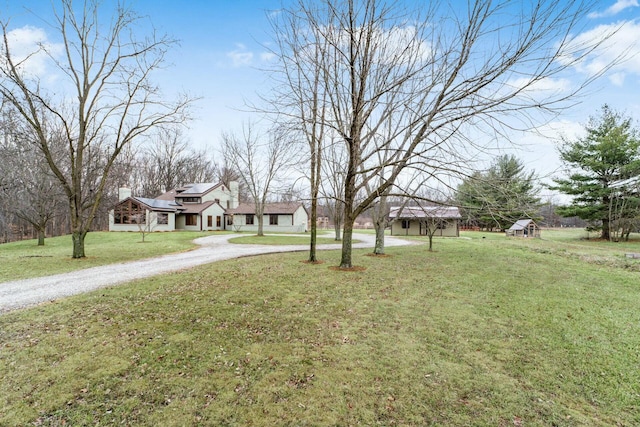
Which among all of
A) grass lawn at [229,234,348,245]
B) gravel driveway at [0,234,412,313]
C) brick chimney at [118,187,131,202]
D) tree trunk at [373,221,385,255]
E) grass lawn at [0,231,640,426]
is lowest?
grass lawn at [0,231,640,426]

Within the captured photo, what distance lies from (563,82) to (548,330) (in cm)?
481

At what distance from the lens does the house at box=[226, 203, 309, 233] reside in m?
33.8

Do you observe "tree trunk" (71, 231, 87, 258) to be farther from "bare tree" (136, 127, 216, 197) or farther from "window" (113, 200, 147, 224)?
"bare tree" (136, 127, 216, 197)

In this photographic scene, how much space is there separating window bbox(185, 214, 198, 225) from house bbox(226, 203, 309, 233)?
4295 mm

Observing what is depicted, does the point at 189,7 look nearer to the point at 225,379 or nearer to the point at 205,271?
the point at 205,271

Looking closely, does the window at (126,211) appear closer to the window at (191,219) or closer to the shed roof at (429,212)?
the window at (191,219)

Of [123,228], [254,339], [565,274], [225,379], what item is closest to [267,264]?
[254,339]

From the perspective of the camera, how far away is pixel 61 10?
1045cm

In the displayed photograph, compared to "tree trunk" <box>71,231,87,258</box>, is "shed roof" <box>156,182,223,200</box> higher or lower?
higher

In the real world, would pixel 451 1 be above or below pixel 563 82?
above

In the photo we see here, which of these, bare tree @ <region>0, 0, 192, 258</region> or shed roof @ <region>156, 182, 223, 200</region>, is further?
shed roof @ <region>156, 182, 223, 200</region>

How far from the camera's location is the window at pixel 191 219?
31.9 metres

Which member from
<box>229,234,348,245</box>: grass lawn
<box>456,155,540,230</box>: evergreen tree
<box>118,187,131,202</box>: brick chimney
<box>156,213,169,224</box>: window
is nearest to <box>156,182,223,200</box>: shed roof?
<box>118,187,131,202</box>: brick chimney

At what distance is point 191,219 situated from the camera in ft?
105
